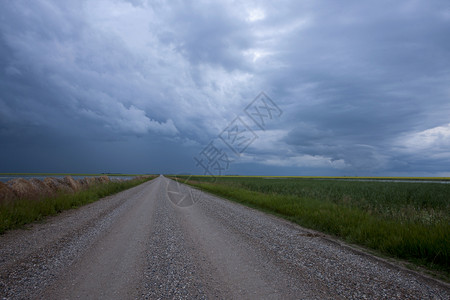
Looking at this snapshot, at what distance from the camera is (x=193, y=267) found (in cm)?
409

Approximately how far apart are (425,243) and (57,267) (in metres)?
7.80

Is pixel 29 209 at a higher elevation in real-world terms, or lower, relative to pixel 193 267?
higher

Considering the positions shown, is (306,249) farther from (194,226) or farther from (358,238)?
(194,226)

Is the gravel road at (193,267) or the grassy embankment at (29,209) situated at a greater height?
the grassy embankment at (29,209)

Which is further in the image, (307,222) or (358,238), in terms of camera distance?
(307,222)

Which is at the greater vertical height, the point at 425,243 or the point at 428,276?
the point at 425,243

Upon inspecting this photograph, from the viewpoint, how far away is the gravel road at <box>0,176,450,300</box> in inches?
127

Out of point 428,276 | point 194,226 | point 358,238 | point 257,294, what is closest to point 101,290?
point 257,294

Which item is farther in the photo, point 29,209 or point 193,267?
point 29,209

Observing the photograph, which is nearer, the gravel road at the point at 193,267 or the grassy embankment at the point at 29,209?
the gravel road at the point at 193,267

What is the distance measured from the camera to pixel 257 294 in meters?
3.15

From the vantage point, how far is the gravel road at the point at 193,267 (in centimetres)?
324

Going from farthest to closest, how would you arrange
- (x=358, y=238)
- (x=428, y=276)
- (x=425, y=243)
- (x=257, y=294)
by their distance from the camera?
1. (x=358, y=238)
2. (x=425, y=243)
3. (x=428, y=276)
4. (x=257, y=294)

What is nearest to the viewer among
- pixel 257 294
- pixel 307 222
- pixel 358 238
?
pixel 257 294
